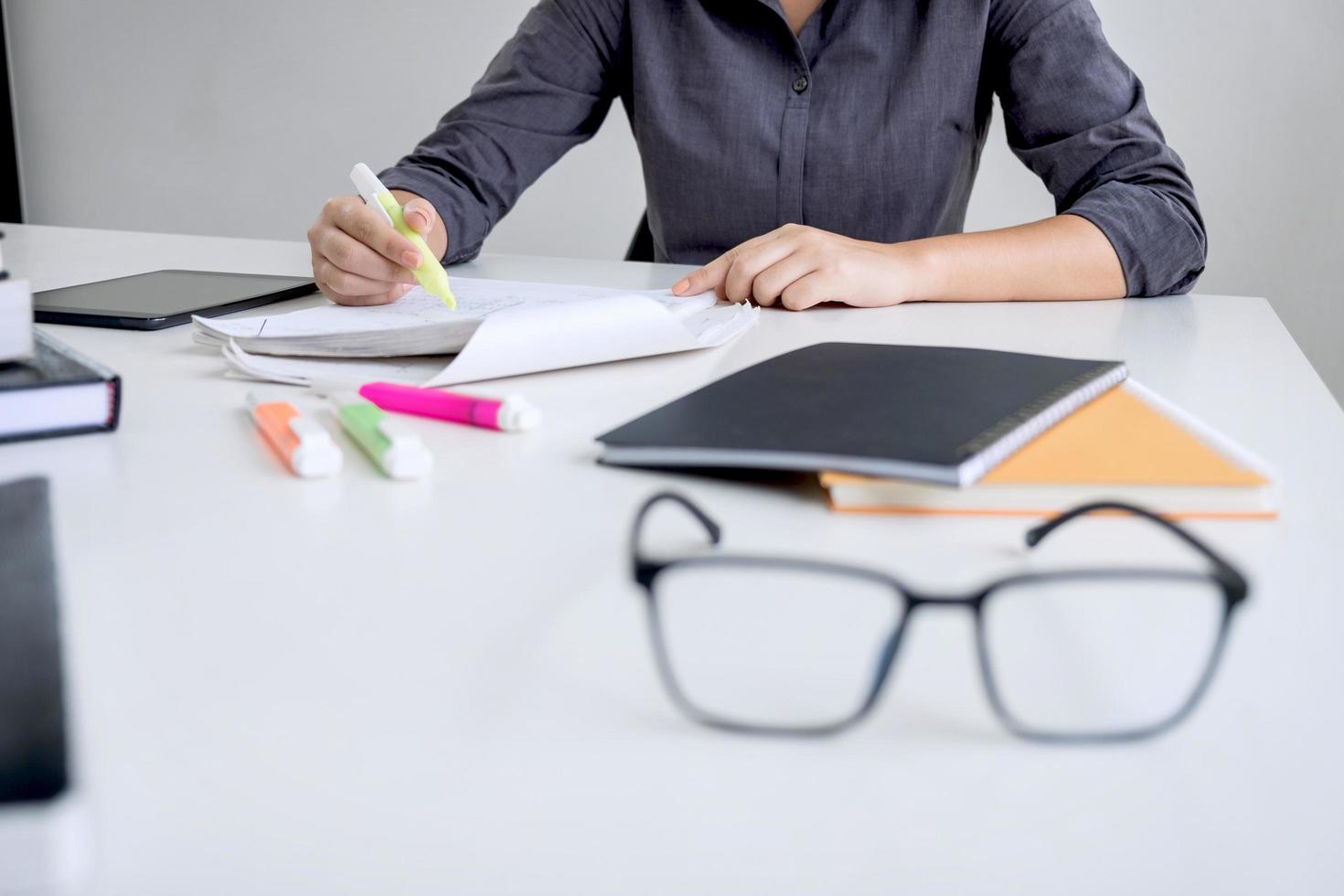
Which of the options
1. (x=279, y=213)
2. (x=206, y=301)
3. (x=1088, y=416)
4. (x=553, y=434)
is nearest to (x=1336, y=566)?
(x=1088, y=416)

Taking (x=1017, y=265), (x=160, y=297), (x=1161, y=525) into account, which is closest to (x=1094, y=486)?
(x=1161, y=525)

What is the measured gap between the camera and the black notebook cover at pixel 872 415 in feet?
1.42

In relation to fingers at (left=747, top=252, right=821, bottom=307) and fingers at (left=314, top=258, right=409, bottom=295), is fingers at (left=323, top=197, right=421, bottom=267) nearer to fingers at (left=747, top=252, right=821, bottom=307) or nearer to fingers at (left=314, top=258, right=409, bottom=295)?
fingers at (left=314, top=258, right=409, bottom=295)

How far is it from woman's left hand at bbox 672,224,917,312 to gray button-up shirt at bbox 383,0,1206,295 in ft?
1.10

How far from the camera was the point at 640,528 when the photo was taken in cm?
36

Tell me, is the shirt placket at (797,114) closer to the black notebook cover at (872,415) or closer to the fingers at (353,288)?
the fingers at (353,288)

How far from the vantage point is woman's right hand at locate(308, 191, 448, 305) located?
33.7 inches

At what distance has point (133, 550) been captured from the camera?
40 cm

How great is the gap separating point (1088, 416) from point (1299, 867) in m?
0.29

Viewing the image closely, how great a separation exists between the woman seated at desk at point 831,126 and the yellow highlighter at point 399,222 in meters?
0.19

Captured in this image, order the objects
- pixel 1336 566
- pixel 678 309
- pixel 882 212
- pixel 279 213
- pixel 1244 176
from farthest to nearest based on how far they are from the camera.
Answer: pixel 279 213 < pixel 1244 176 < pixel 882 212 < pixel 678 309 < pixel 1336 566

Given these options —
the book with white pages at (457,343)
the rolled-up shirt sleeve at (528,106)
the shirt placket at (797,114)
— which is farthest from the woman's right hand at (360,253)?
the shirt placket at (797,114)

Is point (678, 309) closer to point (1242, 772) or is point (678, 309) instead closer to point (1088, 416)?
point (1088, 416)

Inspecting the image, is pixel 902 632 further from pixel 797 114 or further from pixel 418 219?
pixel 797 114
